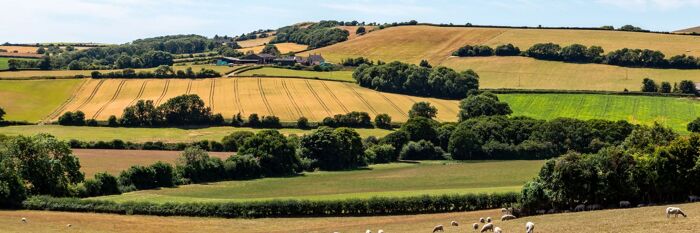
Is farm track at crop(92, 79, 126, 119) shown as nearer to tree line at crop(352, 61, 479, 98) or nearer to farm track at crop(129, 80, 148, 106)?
farm track at crop(129, 80, 148, 106)

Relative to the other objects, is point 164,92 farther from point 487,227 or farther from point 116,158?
point 487,227

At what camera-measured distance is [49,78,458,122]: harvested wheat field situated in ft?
477

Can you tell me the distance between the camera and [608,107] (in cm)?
14938

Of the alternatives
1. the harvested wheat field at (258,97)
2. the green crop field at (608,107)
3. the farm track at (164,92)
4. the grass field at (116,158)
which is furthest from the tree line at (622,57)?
the grass field at (116,158)

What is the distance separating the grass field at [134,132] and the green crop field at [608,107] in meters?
32.7

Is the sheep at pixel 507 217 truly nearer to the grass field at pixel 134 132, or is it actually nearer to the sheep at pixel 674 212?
the sheep at pixel 674 212

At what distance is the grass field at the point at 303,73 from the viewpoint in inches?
7347

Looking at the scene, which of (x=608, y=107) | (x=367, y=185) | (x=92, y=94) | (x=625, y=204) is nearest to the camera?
(x=625, y=204)

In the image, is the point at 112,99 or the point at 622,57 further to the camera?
the point at 622,57

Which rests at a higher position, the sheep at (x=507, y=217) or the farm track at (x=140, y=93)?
the farm track at (x=140, y=93)

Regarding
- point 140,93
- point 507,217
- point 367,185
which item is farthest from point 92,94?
point 507,217

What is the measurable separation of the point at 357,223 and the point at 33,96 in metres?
107

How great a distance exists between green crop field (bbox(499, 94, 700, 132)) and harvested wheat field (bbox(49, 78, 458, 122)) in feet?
45.8

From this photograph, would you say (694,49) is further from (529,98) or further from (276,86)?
(276,86)
